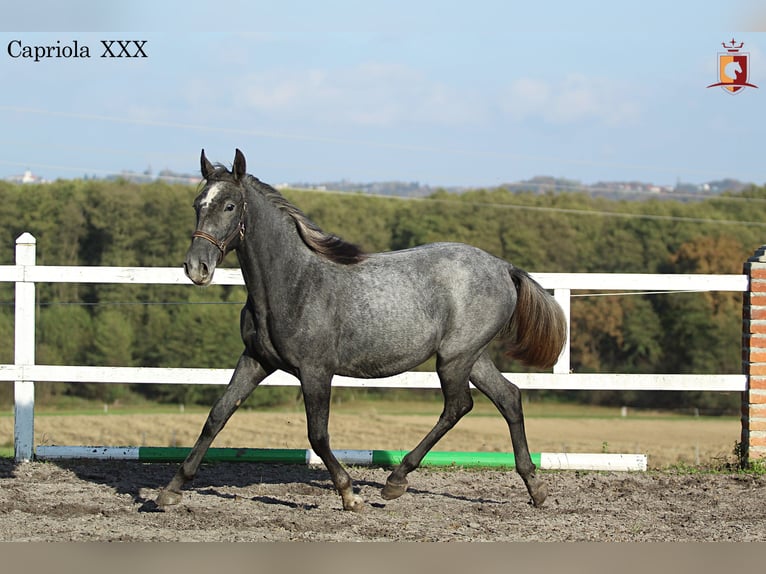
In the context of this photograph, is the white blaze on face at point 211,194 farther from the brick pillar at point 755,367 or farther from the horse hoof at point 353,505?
the brick pillar at point 755,367

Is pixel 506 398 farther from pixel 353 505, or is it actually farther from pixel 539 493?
pixel 353 505

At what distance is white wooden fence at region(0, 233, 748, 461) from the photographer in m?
7.89

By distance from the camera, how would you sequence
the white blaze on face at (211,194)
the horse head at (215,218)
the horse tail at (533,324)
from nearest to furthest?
the horse head at (215,218) < the white blaze on face at (211,194) < the horse tail at (533,324)

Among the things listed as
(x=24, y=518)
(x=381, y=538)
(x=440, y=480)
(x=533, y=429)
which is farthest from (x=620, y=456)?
(x=533, y=429)

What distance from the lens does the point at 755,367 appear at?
26.5 feet

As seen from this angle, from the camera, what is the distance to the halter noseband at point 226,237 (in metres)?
5.60

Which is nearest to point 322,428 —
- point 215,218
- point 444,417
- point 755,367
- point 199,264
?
point 444,417

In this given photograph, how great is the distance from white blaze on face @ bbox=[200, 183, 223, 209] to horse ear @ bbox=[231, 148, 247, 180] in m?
0.13

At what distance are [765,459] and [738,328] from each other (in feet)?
117

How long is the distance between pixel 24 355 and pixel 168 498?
2.72 meters

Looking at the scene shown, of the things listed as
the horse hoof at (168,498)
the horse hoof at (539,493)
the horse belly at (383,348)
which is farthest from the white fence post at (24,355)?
the horse hoof at (539,493)

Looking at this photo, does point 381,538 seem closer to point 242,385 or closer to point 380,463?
point 242,385

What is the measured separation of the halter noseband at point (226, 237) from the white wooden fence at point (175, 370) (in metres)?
1.95

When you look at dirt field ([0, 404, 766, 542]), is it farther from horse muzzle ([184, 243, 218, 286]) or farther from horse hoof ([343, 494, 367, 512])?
horse muzzle ([184, 243, 218, 286])
